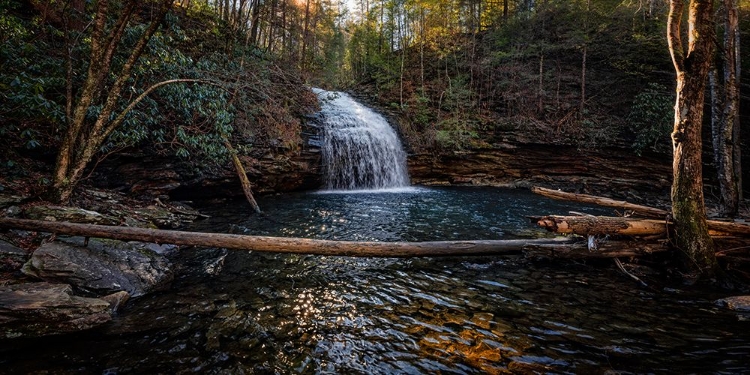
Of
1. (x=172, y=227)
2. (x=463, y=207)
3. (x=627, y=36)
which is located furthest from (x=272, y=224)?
(x=627, y=36)

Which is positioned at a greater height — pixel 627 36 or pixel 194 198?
pixel 627 36

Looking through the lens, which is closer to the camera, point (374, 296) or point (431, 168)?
point (374, 296)

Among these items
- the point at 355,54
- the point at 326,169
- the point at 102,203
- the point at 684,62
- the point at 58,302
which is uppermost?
the point at 355,54

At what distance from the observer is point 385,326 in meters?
4.01

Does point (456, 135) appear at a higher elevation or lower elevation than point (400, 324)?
higher

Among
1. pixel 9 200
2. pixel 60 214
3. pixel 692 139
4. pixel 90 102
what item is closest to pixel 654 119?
pixel 692 139

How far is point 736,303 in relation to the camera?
435 centimetres

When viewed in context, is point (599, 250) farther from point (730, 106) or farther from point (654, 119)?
point (654, 119)

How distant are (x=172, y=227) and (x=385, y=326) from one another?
23.7 ft

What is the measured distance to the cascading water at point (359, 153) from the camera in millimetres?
17016

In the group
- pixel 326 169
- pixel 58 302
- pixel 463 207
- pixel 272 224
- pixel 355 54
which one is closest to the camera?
pixel 58 302

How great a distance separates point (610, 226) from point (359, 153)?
1362 centimetres

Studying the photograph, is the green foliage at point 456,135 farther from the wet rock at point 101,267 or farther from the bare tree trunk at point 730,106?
the wet rock at point 101,267

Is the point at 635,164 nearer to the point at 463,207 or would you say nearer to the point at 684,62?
the point at 463,207
